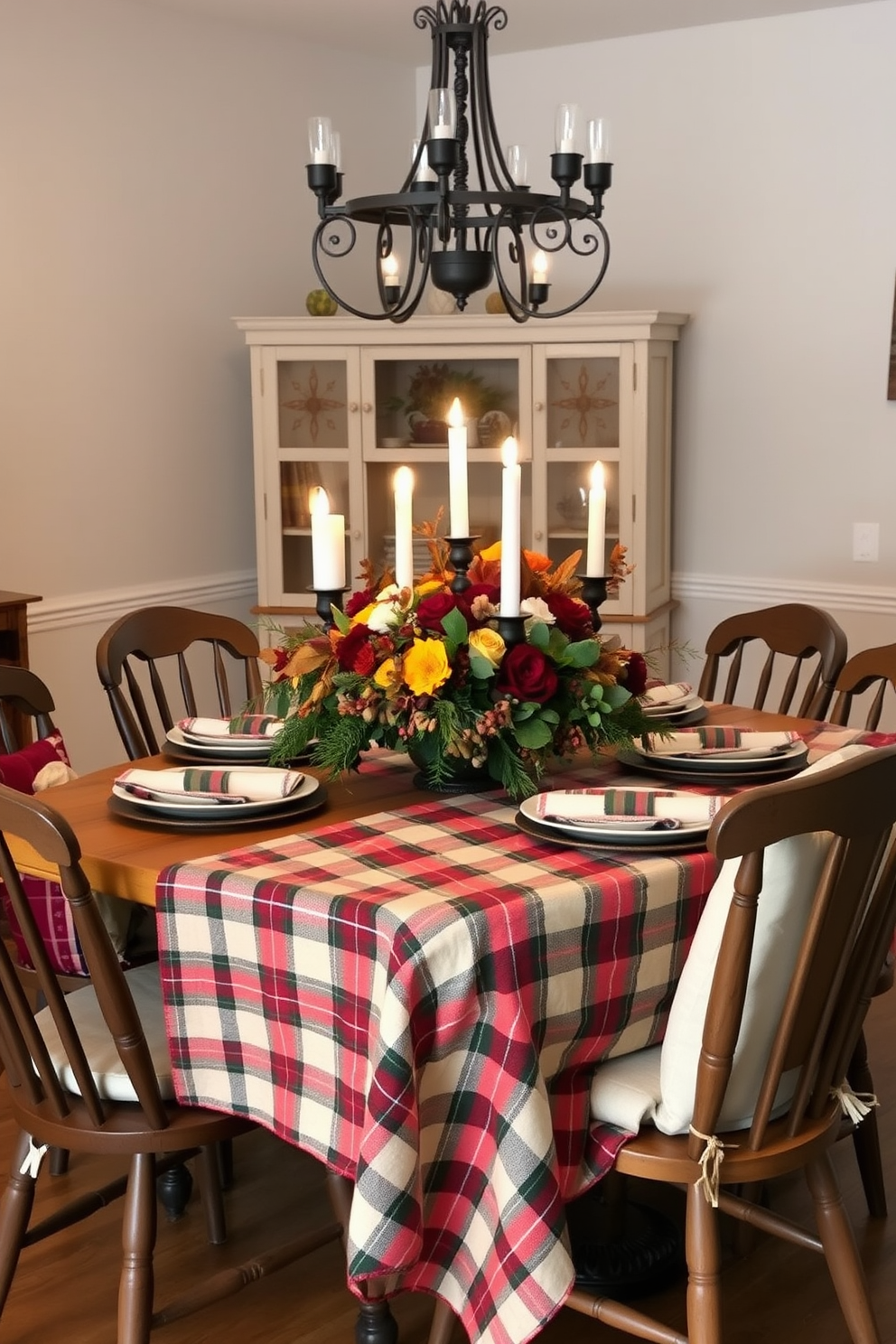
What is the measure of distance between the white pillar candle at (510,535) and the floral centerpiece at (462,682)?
0.07 metres

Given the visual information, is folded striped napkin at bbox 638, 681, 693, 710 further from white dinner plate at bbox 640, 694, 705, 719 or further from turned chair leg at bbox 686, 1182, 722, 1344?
turned chair leg at bbox 686, 1182, 722, 1344

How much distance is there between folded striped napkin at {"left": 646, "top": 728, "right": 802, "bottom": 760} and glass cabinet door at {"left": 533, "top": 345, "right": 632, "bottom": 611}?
1.79m

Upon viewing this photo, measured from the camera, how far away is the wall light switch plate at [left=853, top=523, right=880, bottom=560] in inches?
161

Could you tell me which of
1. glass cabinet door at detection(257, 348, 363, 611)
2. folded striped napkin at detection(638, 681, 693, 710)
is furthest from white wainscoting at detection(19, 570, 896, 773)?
folded striped napkin at detection(638, 681, 693, 710)

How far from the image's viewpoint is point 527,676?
1948 mm

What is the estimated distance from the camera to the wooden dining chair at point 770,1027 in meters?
1.58

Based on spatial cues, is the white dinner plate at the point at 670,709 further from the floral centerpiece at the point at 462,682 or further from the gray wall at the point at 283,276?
the gray wall at the point at 283,276

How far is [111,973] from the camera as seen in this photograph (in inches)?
67.5

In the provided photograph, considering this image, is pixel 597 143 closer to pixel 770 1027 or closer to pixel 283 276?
pixel 770 1027

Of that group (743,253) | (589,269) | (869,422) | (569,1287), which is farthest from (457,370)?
(569,1287)

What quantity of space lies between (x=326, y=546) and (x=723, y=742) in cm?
73

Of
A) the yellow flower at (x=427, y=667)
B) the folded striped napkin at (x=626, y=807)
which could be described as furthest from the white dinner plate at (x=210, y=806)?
the folded striped napkin at (x=626, y=807)

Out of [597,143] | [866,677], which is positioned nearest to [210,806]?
[597,143]

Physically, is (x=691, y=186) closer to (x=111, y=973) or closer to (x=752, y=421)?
(x=752, y=421)
